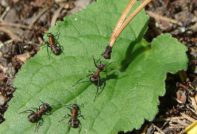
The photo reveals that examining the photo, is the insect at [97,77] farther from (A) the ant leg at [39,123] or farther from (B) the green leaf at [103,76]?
(A) the ant leg at [39,123]

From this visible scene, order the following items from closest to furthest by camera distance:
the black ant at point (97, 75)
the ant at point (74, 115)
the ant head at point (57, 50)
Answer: the ant at point (74, 115)
the black ant at point (97, 75)
the ant head at point (57, 50)

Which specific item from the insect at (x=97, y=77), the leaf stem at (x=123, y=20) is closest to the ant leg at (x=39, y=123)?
the insect at (x=97, y=77)

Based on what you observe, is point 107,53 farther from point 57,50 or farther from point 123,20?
point 57,50

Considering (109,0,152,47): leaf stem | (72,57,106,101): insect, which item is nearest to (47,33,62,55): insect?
(72,57,106,101): insect

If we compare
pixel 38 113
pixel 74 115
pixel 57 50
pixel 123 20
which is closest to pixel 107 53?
pixel 123 20

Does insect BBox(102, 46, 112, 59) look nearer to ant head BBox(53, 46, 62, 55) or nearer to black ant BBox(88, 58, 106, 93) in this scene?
black ant BBox(88, 58, 106, 93)

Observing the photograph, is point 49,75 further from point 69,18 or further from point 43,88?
point 69,18

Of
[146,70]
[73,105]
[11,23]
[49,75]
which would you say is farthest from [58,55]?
[11,23]
